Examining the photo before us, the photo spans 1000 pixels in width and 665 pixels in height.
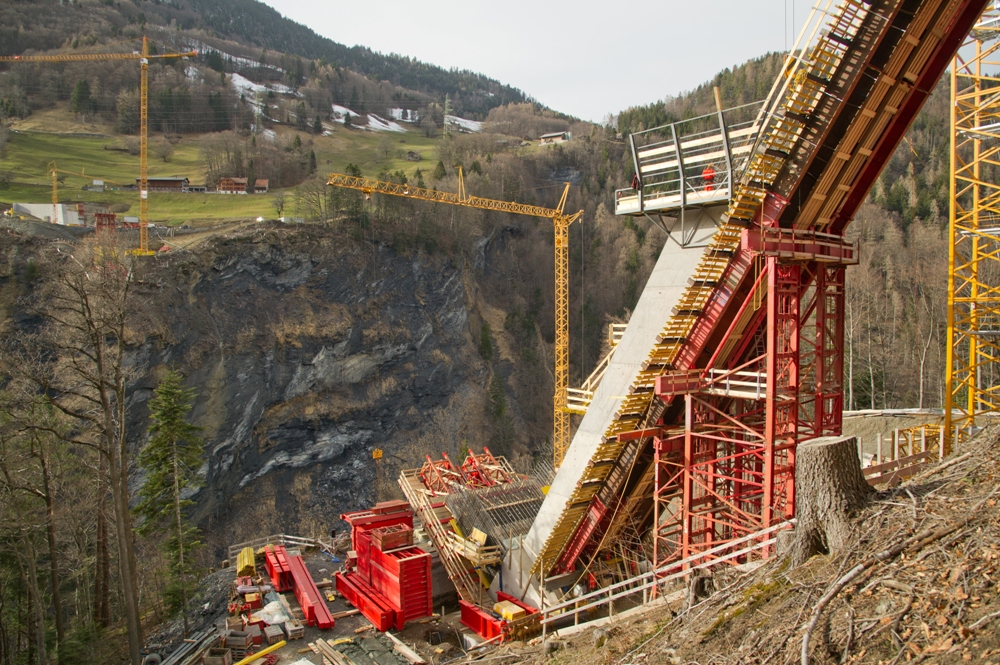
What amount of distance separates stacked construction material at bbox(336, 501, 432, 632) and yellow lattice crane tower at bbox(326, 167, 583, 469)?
20864 mm

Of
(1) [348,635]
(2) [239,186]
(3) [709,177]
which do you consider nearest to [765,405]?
(3) [709,177]

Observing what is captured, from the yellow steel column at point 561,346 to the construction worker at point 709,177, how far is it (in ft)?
84.7

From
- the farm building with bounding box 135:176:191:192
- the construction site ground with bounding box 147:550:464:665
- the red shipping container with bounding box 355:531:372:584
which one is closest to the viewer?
the construction site ground with bounding box 147:550:464:665

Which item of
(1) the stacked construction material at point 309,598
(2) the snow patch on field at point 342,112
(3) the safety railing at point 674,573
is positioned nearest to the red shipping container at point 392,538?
(1) the stacked construction material at point 309,598

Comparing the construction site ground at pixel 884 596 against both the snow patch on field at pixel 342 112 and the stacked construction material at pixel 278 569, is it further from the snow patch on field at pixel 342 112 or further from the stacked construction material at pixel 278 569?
the snow patch on field at pixel 342 112

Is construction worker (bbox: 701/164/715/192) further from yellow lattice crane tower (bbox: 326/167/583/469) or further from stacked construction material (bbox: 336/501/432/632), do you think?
yellow lattice crane tower (bbox: 326/167/583/469)

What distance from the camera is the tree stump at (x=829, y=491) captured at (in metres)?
5.10

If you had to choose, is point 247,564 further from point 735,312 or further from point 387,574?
point 735,312

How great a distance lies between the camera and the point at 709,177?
11.0 meters

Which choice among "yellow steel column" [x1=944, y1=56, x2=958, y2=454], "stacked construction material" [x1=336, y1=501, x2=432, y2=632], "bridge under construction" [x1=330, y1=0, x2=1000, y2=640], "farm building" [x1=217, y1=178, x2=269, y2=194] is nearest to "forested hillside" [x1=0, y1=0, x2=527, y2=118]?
"farm building" [x1=217, y1=178, x2=269, y2=194]

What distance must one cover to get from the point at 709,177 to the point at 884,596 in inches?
325

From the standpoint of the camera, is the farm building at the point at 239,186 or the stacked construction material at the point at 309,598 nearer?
the stacked construction material at the point at 309,598

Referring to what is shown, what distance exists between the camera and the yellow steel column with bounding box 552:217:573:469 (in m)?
37.3

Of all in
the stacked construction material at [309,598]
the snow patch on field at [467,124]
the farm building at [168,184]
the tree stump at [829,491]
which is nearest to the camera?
the tree stump at [829,491]
